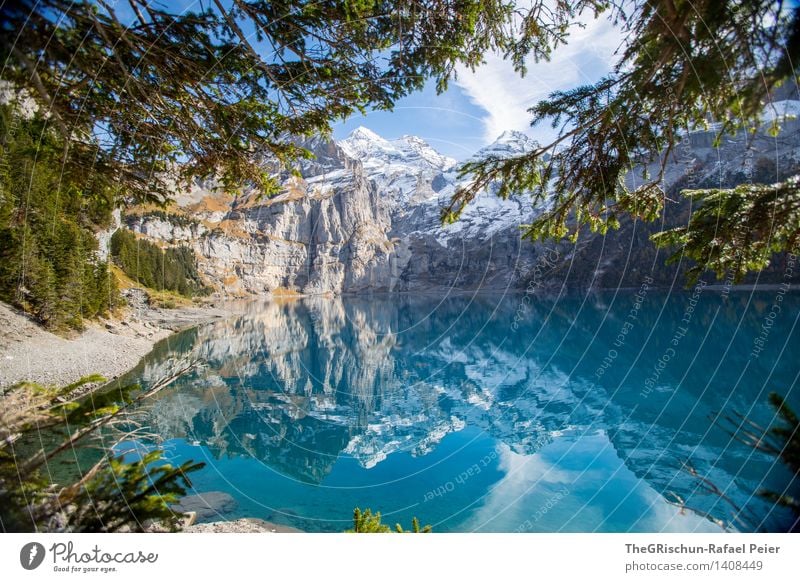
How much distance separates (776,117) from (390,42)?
2.86 metres

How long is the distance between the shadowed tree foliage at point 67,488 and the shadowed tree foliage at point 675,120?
10.3 feet

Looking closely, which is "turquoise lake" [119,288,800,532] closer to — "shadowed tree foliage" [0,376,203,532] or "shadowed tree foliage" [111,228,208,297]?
"shadowed tree foliage" [0,376,203,532]

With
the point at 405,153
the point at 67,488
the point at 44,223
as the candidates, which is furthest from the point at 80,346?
the point at 405,153

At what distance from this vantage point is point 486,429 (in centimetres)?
1097

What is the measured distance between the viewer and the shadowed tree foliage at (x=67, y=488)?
1937 millimetres

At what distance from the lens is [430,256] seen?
197 ft

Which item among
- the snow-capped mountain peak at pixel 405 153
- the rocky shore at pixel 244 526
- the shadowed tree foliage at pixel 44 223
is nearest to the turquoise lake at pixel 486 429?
the rocky shore at pixel 244 526

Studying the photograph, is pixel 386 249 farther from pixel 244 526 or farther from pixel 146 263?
pixel 244 526

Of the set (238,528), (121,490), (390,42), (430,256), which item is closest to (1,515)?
(121,490)

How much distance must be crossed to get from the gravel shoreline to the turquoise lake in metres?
0.82

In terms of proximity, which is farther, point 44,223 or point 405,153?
point 405,153

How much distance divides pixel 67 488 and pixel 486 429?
10572 millimetres

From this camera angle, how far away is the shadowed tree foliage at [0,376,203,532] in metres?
1.94

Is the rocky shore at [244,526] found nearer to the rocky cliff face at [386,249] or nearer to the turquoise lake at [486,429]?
the turquoise lake at [486,429]
